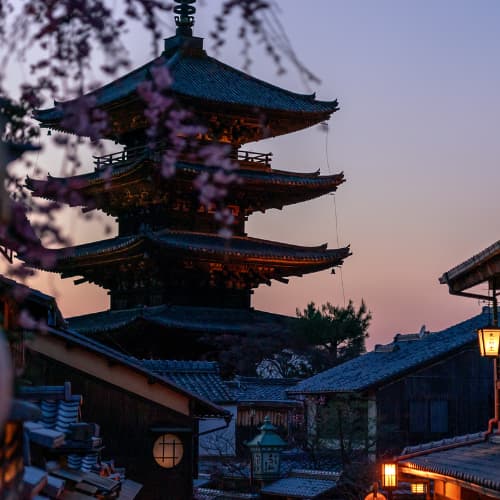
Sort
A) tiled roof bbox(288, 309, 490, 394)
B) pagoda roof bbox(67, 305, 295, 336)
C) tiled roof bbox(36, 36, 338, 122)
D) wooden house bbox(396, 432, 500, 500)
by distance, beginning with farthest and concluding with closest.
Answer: tiled roof bbox(36, 36, 338, 122)
pagoda roof bbox(67, 305, 295, 336)
tiled roof bbox(288, 309, 490, 394)
wooden house bbox(396, 432, 500, 500)

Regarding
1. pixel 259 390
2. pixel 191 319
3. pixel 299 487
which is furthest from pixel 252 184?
pixel 299 487

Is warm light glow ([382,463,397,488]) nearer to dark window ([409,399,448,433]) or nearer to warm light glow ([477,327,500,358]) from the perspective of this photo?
warm light glow ([477,327,500,358])

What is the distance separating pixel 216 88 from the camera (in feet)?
128

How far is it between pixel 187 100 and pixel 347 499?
15.1m

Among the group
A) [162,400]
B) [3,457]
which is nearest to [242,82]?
[162,400]

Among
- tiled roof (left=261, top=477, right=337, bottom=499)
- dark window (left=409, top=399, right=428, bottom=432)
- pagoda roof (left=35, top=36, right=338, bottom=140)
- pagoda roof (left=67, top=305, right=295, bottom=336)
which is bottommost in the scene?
tiled roof (left=261, top=477, right=337, bottom=499)

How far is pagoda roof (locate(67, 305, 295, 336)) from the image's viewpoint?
122 ft

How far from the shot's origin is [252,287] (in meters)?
40.3

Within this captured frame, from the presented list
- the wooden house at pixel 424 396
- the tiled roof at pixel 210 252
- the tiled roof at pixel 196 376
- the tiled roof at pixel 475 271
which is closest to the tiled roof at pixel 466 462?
the tiled roof at pixel 475 271

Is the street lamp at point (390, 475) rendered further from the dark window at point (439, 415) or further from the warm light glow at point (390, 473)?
the dark window at point (439, 415)

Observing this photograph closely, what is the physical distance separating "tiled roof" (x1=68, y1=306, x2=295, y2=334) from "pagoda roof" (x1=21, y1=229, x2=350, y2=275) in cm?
182

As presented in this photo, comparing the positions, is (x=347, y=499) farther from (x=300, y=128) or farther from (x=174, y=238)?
(x=300, y=128)

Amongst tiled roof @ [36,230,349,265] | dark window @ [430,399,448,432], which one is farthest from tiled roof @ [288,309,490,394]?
tiled roof @ [36,230,349,265]

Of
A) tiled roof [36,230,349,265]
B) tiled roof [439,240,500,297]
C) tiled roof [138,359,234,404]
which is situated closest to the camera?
tiled roof [439,240,500,297]
